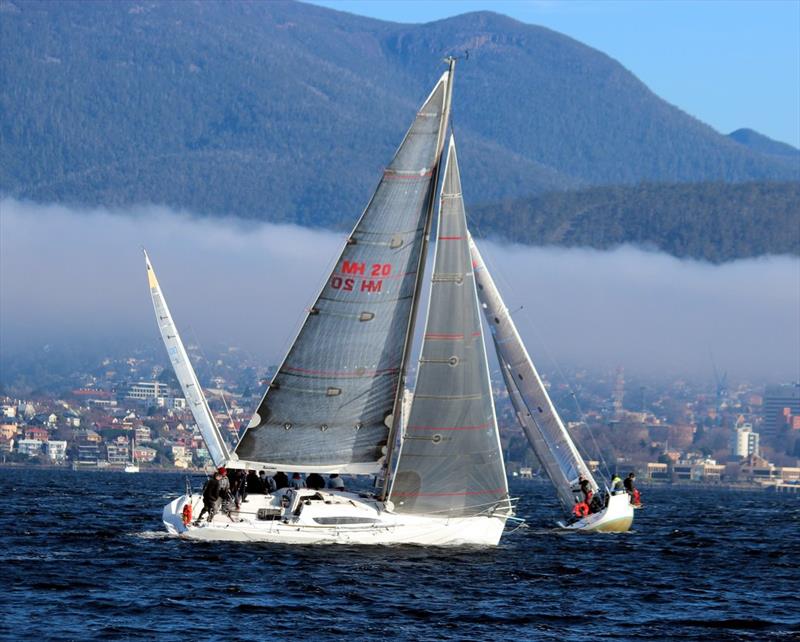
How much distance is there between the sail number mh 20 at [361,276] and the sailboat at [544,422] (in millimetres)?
15039

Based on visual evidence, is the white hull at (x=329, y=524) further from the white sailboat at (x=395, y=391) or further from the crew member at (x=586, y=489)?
the crew member at (x=586, y=489)

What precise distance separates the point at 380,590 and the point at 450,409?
831 cm

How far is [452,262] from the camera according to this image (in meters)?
47.0

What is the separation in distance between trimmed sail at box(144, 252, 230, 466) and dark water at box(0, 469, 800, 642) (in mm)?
3680

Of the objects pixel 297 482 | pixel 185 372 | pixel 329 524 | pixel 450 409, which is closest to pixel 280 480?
pixel 297 482

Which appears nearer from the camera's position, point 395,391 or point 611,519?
point 395,391

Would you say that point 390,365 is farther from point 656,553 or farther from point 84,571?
point 656,553

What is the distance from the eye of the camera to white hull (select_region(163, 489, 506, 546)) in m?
45.7

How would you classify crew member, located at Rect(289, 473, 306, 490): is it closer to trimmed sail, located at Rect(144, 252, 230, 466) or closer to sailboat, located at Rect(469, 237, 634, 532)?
trimmed sail, located at Rect(144, 252, 230, 466)

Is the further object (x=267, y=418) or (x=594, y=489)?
(x=594, y=489)

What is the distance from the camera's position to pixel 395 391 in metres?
47.2

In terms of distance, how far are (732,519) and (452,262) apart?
4727cm

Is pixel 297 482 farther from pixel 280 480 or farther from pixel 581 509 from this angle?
pixel 581 509

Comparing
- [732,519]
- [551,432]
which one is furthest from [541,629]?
[732,519]
